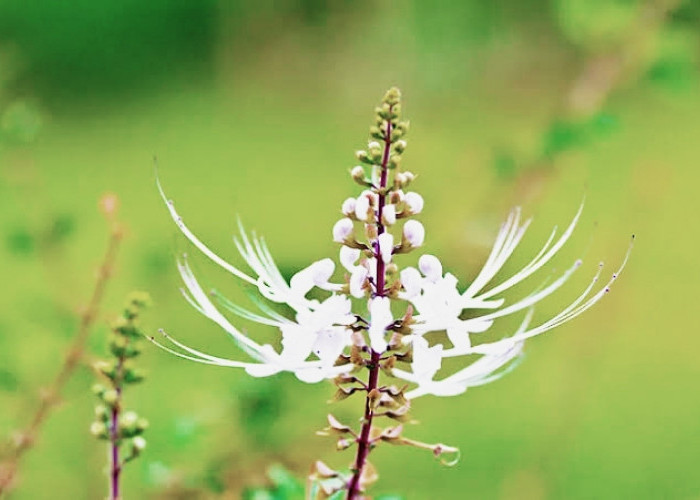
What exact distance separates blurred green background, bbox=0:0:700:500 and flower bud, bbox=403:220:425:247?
0.13 meters

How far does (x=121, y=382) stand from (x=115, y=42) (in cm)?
399

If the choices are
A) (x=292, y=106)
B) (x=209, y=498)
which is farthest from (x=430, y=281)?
(x=292, y=106)

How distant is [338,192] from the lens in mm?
3643

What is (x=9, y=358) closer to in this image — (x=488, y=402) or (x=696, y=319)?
(x=488, y=402)

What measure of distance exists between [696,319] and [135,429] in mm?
2506

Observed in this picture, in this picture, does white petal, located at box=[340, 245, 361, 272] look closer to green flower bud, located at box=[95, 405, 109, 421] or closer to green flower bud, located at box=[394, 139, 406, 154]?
green flower bud, located at box=[394, 139, 406, 154]

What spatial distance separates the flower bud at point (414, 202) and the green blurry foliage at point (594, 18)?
2.59 ft

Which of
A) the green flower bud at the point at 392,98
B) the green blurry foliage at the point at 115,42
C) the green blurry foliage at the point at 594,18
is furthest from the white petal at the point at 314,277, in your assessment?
the green blurry foliage at the point at 115,42

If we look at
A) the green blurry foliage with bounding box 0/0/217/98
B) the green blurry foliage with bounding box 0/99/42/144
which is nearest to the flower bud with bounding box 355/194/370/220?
the green blurry foliage with bounding box 0/99/42/144

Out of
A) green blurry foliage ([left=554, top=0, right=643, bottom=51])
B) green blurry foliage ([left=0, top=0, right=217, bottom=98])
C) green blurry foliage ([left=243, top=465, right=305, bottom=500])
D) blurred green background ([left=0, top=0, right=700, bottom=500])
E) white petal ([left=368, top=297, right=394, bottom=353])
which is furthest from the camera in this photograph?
green blurry foliage ([left=0, top=0, right=217, bottom=98])

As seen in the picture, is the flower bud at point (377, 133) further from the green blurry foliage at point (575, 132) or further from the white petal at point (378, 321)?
the green blurry foliage at point (575, 132)

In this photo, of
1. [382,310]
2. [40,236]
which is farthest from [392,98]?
[40,236]

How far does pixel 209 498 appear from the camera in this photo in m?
1.04

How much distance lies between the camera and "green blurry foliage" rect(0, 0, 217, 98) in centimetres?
440
